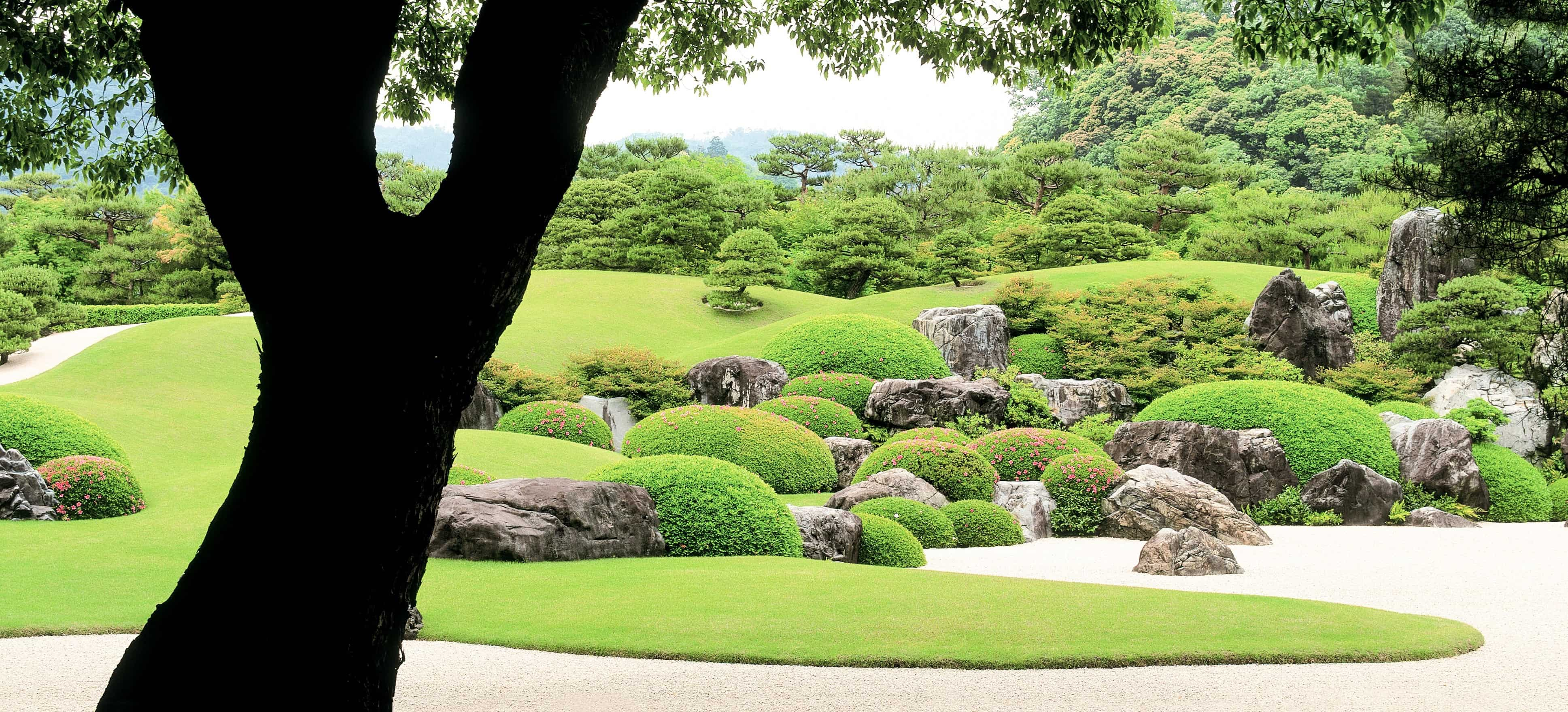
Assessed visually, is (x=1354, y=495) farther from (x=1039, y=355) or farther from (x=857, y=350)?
(x=1039, y=355)

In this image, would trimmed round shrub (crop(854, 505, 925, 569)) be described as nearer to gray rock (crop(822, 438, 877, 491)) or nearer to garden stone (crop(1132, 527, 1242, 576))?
garden stone (crop(1132, 527, 1242, 576))

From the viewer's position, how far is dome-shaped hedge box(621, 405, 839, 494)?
1209 centimetres

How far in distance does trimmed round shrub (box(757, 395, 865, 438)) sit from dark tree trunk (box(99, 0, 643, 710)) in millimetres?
11580

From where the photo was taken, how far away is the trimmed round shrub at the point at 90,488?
9.18 meters

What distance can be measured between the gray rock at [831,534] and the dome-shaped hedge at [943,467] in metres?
2.55

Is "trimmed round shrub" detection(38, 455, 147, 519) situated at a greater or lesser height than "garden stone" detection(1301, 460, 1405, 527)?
greater

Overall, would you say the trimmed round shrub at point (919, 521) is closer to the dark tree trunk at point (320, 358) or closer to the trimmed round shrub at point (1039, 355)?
the dark tree trunk at point (320, 358)

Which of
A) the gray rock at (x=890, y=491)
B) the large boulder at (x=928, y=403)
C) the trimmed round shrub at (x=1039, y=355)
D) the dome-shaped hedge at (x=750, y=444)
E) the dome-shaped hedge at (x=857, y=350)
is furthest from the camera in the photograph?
the trimmed round shrub at (x=1039, y=355)

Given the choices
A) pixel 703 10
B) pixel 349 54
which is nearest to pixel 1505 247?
pixel 703 10

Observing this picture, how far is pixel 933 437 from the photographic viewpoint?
12.9 m

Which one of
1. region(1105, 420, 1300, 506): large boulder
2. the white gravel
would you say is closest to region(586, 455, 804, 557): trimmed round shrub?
the white gravel

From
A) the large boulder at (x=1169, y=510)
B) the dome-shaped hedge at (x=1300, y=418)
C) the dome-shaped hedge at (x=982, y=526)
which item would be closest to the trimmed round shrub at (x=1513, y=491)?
the dome-shaped hedge at (x=1300, y=418)

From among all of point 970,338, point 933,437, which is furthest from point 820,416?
point 970,338

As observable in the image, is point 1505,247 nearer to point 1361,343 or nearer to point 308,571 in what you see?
point 308,571
